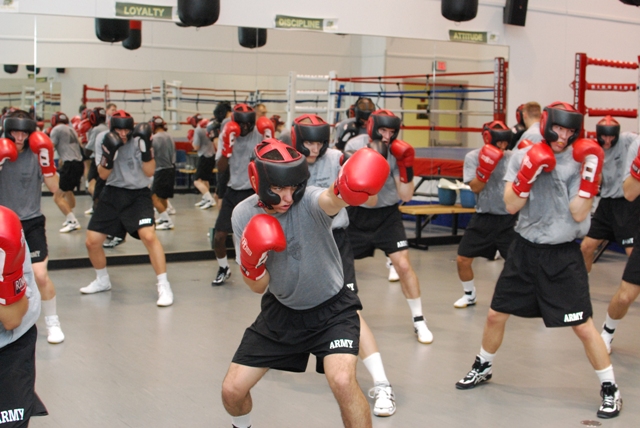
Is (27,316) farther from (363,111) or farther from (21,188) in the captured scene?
(363,111)

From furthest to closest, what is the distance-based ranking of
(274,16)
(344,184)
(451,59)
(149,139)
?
(451,59), (274,16), (149,139), (344,184)

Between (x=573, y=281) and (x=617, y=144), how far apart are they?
101 inches

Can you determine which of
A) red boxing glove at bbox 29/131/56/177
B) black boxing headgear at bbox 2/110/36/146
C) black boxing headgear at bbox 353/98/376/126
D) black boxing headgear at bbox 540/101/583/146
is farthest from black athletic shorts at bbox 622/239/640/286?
black boxing headgear at bbox 2/110/36/146

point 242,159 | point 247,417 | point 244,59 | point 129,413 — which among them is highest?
point 244,59

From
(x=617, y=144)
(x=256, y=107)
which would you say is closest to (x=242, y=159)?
(x=256, y=107)

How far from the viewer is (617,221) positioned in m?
5.45

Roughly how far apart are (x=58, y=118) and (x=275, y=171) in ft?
16.3

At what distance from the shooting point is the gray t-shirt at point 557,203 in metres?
3.42

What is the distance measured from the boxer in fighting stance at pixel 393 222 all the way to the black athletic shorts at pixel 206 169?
2.97 metres

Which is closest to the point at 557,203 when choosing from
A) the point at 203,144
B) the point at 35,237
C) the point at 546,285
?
the point at 546,285

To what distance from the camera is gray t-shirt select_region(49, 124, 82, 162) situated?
22.4 feet

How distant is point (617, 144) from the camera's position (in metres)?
5.57

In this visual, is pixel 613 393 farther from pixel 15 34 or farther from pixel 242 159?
pixel 15 34

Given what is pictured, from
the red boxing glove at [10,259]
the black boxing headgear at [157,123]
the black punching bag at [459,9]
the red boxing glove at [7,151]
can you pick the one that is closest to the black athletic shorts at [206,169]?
the black boxing headgear at [157,123]
